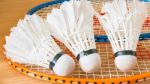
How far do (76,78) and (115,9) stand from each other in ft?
0.65

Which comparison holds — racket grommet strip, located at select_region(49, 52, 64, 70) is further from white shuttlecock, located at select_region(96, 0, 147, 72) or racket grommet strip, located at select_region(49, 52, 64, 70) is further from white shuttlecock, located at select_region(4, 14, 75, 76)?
white shuttlecock, located at select_region(96, 0, 147, 72)

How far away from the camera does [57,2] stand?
101cm

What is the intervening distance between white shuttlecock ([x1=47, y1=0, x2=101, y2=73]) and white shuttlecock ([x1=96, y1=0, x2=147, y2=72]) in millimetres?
39

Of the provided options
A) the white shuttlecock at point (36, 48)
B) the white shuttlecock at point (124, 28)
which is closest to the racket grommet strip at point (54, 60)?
the white shuttlecock at point (36, 48)

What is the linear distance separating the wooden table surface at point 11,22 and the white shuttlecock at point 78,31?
10 cm

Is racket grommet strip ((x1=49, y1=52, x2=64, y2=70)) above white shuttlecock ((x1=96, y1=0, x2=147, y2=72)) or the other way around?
the other way around

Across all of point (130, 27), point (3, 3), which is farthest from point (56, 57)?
point (3, 3)

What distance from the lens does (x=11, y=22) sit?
101cm

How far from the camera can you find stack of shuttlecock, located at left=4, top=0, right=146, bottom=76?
0.69 meters

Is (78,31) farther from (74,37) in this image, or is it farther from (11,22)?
(11,22)

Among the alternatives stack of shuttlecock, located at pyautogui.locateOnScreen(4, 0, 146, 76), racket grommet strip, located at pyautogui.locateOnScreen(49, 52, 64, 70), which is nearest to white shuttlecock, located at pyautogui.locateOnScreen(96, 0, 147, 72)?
stack of shuttlecock, located at pyautogui.locateOnScreen(4, 0, 146, 76)

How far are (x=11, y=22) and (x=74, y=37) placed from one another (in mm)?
336

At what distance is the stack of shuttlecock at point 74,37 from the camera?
2.26 ft

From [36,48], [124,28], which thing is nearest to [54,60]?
[36,48]
